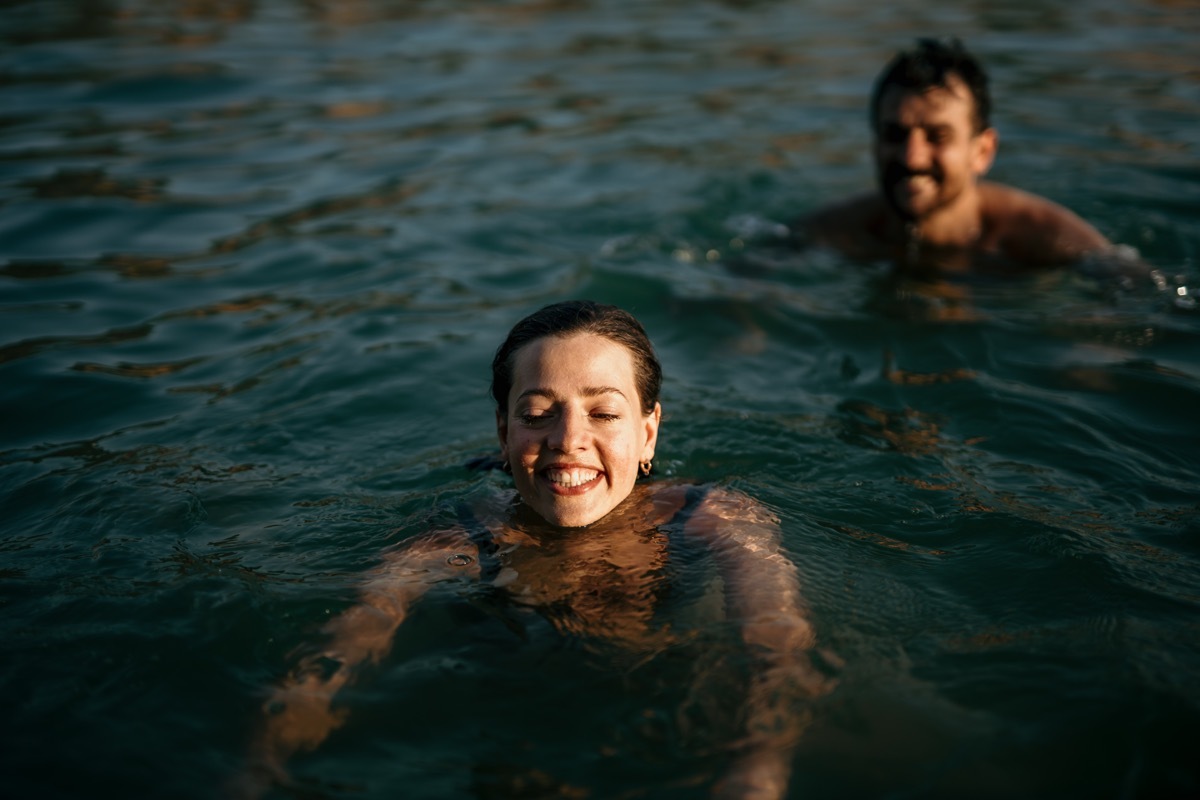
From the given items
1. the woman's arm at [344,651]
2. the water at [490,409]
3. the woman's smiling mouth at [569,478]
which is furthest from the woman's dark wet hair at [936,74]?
the woman's arm at [344,651]

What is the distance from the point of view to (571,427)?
402 cm

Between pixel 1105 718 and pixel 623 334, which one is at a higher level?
pixel 623 334

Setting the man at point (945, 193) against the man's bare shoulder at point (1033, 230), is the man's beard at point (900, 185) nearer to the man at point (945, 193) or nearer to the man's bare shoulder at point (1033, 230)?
the man at point (945, 193)

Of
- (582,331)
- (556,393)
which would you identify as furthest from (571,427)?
(582,331)

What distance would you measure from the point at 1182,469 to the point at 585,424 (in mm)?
2701

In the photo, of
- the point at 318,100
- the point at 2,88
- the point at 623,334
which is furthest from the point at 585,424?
the point at 2,88

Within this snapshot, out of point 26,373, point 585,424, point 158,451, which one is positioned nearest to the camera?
point 585,424

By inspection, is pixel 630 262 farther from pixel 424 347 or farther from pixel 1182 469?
pixel 1182 469

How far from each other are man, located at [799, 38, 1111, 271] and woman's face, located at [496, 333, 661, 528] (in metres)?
3.96

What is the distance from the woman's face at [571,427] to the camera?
4.05 meters

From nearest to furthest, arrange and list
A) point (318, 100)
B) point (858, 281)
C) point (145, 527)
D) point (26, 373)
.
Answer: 1. point (145, 527)
2. point (26, 373)
3. point (858, 281)
4. point (318, 100)

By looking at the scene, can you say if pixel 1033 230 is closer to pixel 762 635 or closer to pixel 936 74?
pixel 936 74

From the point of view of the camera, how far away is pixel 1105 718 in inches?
136

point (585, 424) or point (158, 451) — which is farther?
point (158, 451)
